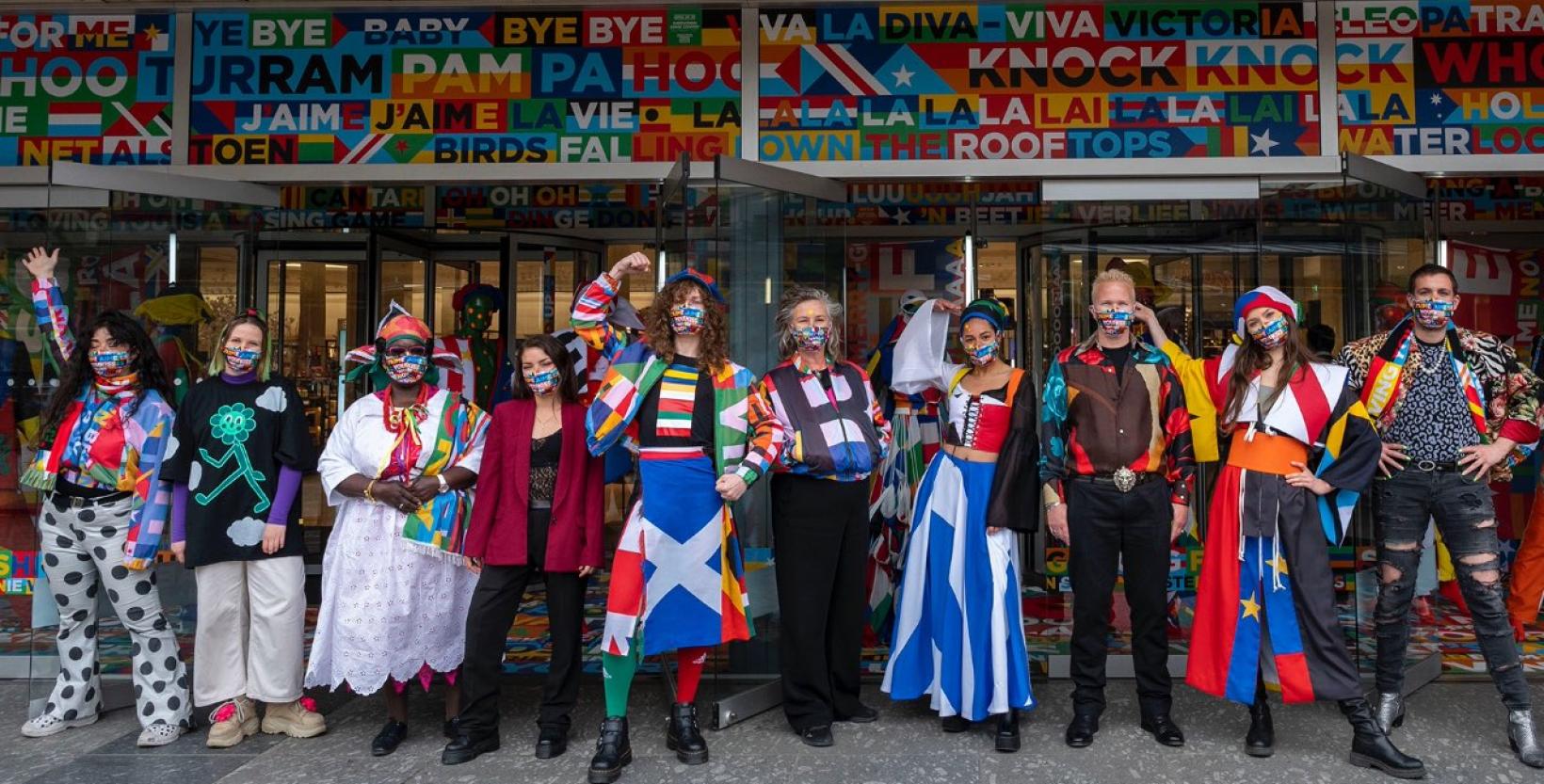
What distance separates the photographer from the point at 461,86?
5.14 m

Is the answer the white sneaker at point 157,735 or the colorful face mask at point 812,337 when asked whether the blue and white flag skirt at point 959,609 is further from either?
the white sneaker at point 157,735

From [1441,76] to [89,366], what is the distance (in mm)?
6036

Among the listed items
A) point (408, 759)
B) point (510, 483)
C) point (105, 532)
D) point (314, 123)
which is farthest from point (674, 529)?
point (314, 123)

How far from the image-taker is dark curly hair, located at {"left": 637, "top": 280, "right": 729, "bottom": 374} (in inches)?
148

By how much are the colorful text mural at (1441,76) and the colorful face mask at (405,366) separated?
427 cm

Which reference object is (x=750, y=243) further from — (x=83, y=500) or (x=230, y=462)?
(x=83, y=500)

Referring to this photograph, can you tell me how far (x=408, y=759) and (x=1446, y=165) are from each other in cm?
513

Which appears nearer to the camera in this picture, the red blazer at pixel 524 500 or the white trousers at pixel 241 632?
the red blazer at pixel 524 500

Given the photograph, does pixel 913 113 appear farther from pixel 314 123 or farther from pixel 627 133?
pixel 314 123

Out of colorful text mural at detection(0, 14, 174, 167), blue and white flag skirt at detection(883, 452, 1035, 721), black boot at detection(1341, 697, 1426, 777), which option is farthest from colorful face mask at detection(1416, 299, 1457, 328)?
colorful text mural at detection(0, 14, 174, 167)

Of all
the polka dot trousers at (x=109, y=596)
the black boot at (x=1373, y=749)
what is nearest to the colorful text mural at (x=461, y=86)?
the polka dot trousers at (x=109, y=596)

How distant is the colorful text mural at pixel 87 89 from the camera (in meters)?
5.13

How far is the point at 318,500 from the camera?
6816mm

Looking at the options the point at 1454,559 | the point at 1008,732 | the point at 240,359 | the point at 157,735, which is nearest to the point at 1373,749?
the point at 1454,559
